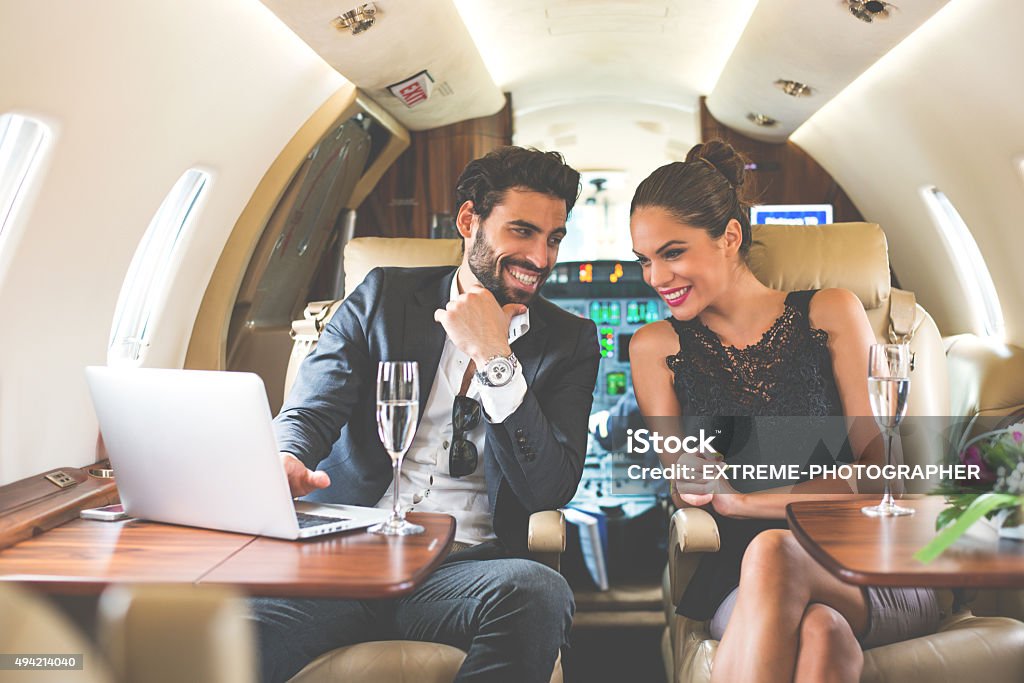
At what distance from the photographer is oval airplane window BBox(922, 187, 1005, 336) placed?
4.76 m

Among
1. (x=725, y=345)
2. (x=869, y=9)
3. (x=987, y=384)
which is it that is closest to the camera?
(x=725, y=345)

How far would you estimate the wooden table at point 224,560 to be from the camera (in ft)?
4.93

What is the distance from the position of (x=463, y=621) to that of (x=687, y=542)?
0.65 meters

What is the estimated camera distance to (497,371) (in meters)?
2.23

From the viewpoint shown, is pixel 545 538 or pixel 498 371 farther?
pixel 545 538

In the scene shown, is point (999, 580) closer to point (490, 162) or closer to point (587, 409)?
point (587, 409)

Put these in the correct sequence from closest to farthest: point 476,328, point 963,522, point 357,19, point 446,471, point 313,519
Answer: point 963,522 < point 313,519 < point 476,328 < point 446,471 < point 357,19

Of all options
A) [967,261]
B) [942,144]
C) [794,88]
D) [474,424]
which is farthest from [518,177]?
[967,261]

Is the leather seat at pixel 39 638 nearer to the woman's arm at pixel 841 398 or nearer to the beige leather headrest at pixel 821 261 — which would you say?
the woman's arm at pixel 841 398

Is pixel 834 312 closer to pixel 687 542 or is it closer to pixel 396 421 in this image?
pixel 687 542

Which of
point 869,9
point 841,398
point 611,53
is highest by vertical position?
point 611,53

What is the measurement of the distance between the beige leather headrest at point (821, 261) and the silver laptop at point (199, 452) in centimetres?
174

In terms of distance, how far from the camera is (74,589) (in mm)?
1531

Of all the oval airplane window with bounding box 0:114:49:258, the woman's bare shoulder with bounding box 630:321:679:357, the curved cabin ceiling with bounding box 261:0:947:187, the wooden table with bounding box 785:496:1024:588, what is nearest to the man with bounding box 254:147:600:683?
the woman's bare shoulder with bounding box 630:321:679:357
